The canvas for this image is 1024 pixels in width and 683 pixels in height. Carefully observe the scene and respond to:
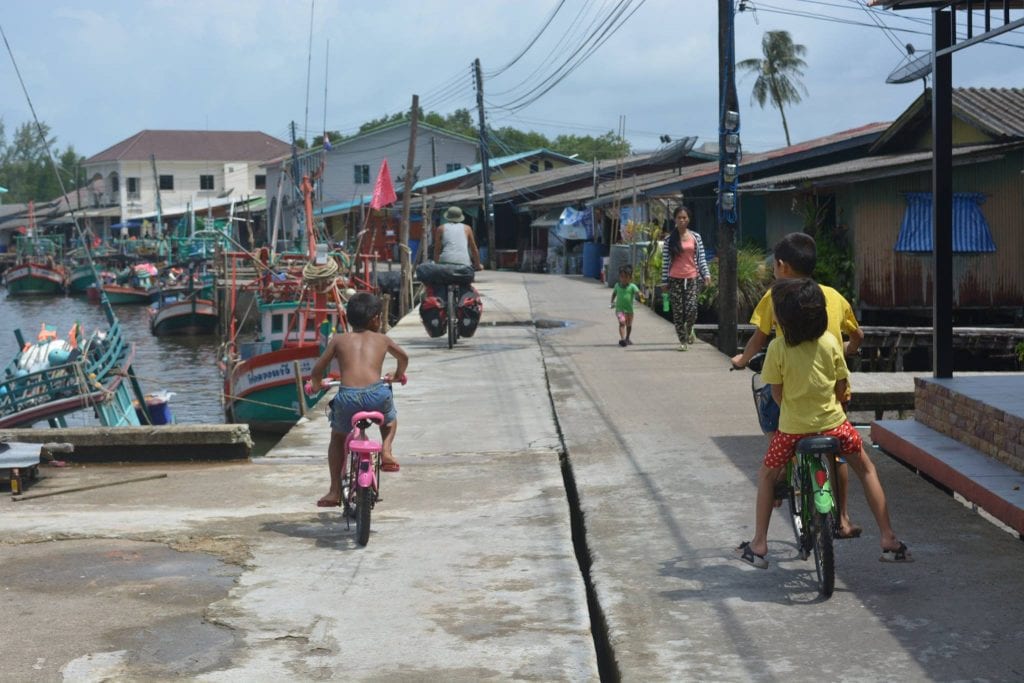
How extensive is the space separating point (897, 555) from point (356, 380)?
3138 mm

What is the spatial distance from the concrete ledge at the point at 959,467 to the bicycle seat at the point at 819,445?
60.3 inches

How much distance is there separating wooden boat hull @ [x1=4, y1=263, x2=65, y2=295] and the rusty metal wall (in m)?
61.7

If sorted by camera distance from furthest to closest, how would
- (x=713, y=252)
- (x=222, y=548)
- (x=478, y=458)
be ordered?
(x=713, y=252) < (x=478, y=458) < (x=222, y=548)

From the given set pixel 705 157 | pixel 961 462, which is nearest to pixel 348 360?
pixel 961 462

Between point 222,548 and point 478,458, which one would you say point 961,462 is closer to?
point 478,458

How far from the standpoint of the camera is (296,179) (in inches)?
1982

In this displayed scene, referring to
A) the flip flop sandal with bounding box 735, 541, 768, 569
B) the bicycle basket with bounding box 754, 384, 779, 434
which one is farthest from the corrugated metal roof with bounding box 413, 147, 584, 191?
the flip flop sandal with bounding box 735, 541, 768, 569

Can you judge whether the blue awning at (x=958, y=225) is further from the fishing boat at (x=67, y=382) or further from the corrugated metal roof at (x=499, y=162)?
the corrugated metal roof at (x=499, y=162)

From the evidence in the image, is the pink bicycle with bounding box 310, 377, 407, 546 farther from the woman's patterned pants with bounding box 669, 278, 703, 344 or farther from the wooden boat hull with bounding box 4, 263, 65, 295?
the wooden boat hull with bounding box 4, 263, 65, 295

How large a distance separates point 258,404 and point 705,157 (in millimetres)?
24642

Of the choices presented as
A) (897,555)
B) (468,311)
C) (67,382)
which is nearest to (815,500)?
(897,555)

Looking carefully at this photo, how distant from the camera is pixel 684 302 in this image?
16375 mm

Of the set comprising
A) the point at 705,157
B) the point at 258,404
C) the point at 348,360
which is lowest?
the point at 258,404

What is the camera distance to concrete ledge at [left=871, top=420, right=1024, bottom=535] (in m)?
6.89
